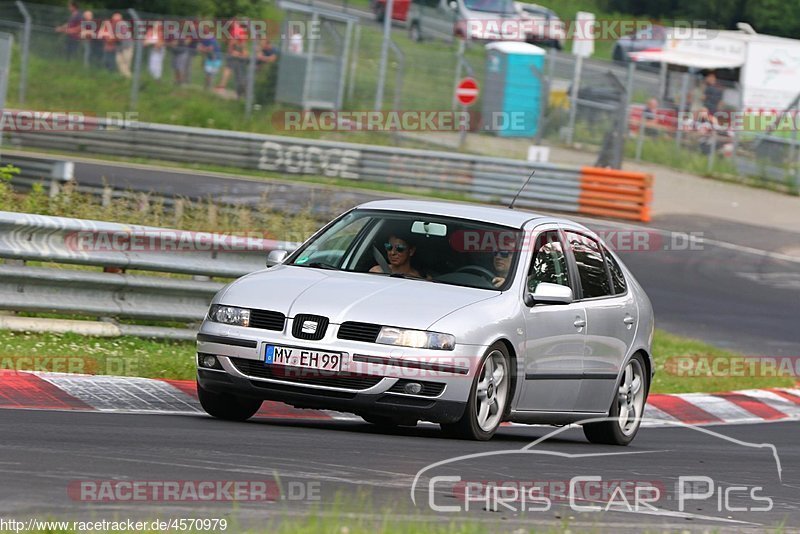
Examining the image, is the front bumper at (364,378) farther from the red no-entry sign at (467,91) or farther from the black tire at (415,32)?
the black tire at (415,32)

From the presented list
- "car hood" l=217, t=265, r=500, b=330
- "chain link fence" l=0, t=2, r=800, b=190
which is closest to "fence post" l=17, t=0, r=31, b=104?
"chain link fence" l=0, t=2, r=800, b=190

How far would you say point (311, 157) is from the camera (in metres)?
28.9

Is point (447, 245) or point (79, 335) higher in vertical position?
point (447, 245)

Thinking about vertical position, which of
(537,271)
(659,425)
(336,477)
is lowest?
(659,425)

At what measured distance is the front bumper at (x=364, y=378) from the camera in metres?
8.28

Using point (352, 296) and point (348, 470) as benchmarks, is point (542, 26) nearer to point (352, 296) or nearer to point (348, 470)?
point (352, 296)

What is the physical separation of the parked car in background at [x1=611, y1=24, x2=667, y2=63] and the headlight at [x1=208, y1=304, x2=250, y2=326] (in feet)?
116

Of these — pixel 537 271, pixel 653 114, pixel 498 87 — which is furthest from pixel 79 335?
pixel 653 114

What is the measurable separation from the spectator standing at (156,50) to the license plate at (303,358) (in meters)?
24.2

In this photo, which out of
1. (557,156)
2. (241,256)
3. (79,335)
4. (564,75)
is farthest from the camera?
(564,75)

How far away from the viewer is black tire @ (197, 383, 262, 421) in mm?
8945

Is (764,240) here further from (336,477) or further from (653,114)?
(336,477)

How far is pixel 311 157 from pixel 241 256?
1632cm

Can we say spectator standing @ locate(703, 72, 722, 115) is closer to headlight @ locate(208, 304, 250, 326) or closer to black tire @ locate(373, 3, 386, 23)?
black tire @ locate(373, 3, 386, 23)
